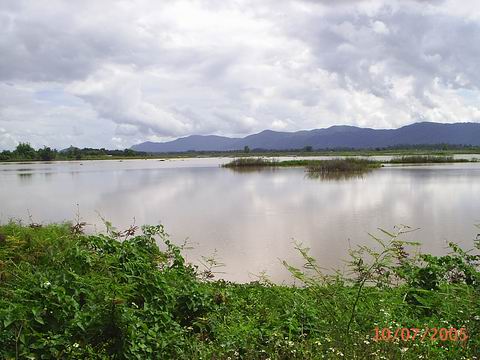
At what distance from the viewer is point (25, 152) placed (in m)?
104

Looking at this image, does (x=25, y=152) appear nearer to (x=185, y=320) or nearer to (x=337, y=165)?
(x=337, y=165)

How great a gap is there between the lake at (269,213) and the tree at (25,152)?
8281cm

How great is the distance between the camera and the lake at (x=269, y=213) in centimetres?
1213

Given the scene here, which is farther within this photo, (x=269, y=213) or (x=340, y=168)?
(x=340, y=168)

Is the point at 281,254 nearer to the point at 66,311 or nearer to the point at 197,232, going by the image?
the point at 197,232

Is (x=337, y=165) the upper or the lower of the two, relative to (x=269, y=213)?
upper

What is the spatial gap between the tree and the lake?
82.8 metres

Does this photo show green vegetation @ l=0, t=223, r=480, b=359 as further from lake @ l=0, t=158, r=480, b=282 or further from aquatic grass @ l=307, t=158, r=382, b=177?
aquatic grass @ l=307, t=158, r=382, b=177

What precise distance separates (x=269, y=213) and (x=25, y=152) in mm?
102316
